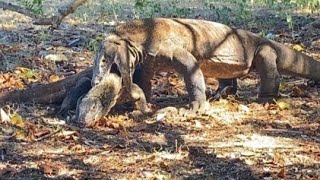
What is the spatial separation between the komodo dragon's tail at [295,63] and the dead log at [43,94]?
1.59m

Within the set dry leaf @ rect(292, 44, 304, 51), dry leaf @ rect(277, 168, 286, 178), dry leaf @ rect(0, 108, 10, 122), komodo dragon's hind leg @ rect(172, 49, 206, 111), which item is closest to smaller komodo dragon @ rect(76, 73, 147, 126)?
komodo dragon's hind leg @ rect(172, 49, 206, 111)

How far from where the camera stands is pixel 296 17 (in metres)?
10.1

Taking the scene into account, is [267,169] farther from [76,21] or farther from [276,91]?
[76,21]

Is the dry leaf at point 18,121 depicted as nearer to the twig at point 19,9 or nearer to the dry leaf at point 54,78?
the twig at point 19,9

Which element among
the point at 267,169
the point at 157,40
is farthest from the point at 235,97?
the point at 267,169

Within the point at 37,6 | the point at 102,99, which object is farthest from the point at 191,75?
the point at 37,6

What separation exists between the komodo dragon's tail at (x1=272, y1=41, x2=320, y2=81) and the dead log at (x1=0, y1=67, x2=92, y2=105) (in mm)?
1593

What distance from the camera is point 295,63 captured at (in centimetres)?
610

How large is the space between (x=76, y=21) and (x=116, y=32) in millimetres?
4705

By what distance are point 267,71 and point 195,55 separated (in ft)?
2.16

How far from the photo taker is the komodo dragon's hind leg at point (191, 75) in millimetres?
5430

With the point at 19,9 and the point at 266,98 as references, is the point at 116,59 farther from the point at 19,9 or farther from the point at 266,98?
the point at 266,98

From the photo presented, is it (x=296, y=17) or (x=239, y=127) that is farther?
(x=296, y=17)

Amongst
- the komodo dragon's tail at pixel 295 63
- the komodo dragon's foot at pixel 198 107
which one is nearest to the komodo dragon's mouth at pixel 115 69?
the komodo dragon's foot at pixel 198 107
